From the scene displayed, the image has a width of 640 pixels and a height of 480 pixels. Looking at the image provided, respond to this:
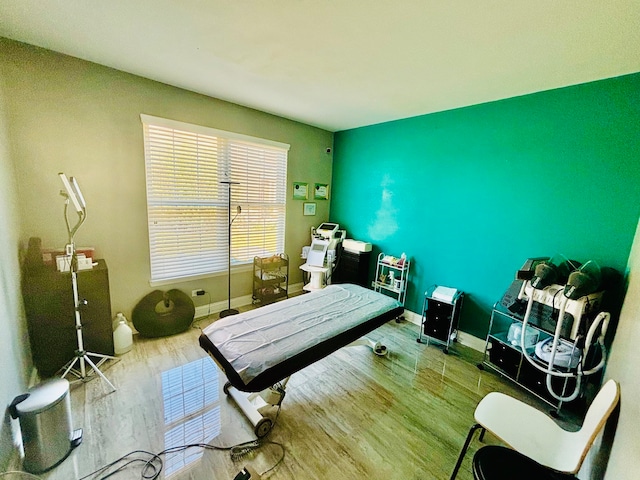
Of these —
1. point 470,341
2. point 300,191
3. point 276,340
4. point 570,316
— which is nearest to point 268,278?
point 300,191

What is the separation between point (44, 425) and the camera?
4.49 ft

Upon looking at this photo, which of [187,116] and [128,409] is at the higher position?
[187,116]

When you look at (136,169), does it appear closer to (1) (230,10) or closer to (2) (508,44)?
(1) (230,10)

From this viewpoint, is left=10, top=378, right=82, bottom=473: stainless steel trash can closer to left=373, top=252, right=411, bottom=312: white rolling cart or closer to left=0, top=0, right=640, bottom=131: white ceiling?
left=0, top=0, right=640, bottom=131: white ceiling

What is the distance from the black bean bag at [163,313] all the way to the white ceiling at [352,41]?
227 centimetres

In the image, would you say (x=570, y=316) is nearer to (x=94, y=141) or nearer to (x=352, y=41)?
(x=352, y=41)

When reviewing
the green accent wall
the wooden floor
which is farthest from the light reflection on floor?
the green accent wall

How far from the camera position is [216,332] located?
190cm

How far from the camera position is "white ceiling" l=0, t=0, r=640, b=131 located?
1383 mm

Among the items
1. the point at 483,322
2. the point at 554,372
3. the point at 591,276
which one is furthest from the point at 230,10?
the point at 483,322

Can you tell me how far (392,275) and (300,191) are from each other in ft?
6.13

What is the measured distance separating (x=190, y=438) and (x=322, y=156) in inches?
148

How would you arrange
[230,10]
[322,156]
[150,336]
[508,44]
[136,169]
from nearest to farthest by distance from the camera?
[230,10] < [508,44] < [136,169] < [150,336] < [322,156]

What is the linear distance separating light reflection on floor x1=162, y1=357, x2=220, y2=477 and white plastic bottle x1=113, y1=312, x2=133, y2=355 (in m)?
0.58
